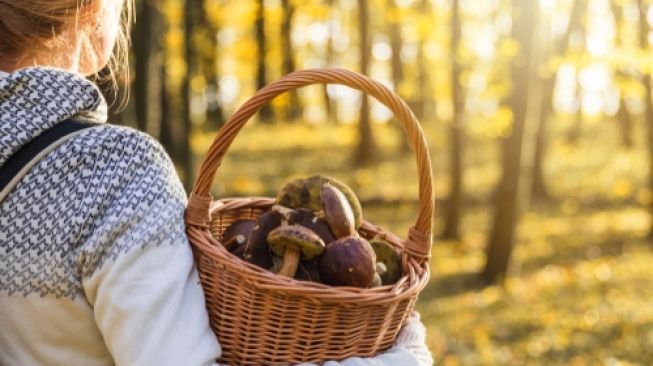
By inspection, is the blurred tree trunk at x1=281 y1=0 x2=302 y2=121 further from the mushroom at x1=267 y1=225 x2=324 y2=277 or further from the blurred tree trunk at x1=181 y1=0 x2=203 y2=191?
the mushroom at x1=267 y1=225 x2=324 y2=277

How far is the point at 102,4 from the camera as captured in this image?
159 cm

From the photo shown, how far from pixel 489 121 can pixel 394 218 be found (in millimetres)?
Result: 3153

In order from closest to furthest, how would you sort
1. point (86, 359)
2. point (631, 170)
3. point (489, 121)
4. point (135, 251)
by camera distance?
point (135, 251) < point (86, 359) < point (489, 121) < point (631, 170)

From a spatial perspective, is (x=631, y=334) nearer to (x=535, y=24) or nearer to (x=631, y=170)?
(x=535, y=24)

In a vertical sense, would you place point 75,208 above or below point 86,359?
above

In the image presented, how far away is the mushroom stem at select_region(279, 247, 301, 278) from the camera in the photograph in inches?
65.9

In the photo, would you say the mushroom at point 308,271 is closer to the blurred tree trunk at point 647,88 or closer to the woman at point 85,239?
the woman at point 85,239

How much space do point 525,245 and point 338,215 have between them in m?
11.9

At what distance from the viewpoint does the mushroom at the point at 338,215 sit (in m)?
1.81

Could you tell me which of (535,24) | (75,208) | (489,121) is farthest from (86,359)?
(489,121)

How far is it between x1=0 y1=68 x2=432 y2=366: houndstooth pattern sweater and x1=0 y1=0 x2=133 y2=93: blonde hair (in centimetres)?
11

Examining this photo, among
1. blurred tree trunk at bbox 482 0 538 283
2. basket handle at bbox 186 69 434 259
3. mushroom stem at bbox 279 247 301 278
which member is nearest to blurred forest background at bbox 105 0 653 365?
blurred tree trunk at bbox 482 0 538 283

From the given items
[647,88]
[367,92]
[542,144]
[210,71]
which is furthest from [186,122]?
[210,71]

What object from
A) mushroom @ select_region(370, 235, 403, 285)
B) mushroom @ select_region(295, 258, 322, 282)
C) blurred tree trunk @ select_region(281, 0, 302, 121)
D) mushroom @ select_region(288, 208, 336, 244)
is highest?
mushroom @ select_region(288, 208, 336, 244)
